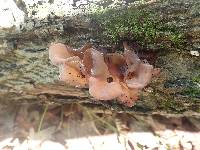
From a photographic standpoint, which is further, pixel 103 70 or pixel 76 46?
pixel 76 46

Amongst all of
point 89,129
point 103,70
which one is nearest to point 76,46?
point 103,70

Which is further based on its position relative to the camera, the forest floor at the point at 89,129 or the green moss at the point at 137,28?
the forest floor at the point at 89,129

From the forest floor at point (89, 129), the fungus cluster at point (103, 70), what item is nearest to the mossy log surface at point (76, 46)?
the fungus cluster at point (103, 70)

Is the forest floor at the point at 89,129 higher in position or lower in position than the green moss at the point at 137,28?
lower

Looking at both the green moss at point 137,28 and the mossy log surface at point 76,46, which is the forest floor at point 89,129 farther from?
the green moss at point 137,28

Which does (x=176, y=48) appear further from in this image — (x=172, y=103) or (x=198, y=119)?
(x=198, y=119)

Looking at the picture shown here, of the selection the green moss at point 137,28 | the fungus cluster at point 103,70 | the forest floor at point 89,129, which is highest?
the green moss at point 137,28

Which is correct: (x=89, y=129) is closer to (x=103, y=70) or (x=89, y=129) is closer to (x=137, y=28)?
(x=103, y=70)
